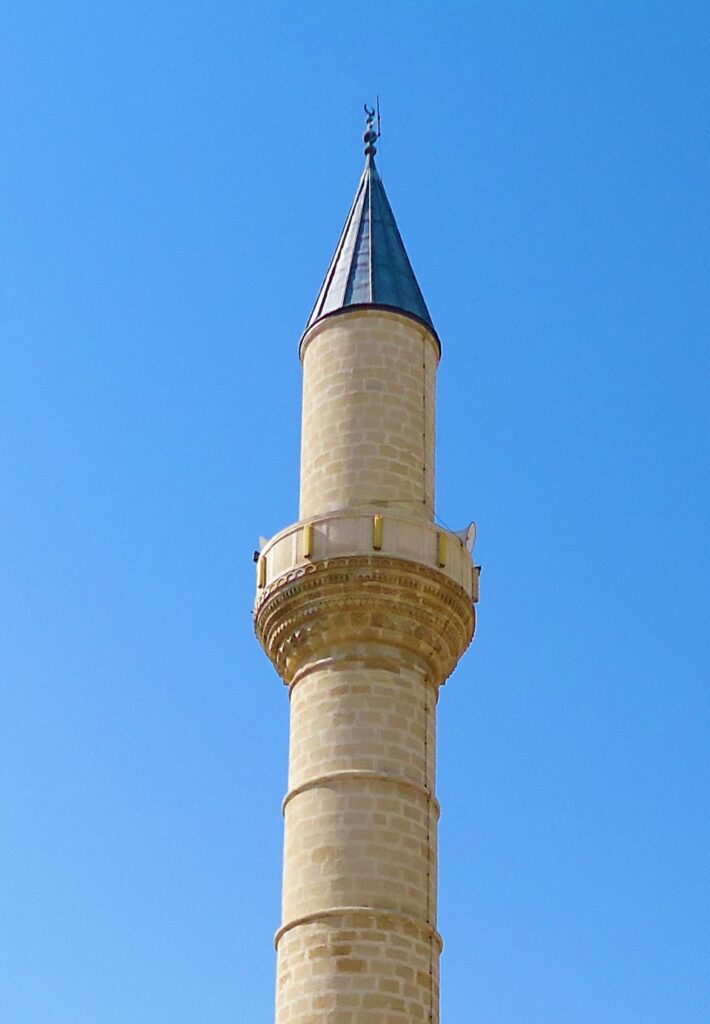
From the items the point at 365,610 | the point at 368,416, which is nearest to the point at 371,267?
the point at 368,416

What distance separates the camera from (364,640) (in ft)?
54.6

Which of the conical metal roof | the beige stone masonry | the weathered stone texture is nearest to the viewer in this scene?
the beige stone masonry

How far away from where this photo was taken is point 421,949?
1545cm

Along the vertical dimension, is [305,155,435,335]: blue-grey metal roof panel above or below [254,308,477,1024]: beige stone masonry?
above

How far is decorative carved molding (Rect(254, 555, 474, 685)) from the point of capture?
16688mm

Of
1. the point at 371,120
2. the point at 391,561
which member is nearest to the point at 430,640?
the point at 391,561

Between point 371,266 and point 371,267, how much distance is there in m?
0.03

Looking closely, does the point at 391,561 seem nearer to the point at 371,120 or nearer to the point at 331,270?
the point at 331,270

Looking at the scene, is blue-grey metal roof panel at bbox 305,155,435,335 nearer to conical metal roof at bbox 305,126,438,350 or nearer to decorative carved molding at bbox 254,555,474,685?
conical metal roof at bbox 305,126,438,350

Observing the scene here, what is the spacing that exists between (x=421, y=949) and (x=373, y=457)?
4294mm

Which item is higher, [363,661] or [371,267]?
[371,267]

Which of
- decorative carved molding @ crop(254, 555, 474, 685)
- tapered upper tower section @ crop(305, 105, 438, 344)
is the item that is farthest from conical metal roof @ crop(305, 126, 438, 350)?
decorative carved molding @ crop(254, 555, 474, 685)

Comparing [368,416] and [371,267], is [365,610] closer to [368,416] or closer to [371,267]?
[368,416]

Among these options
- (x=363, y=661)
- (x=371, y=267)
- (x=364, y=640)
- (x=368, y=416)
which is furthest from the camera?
(x=371, y=267)
